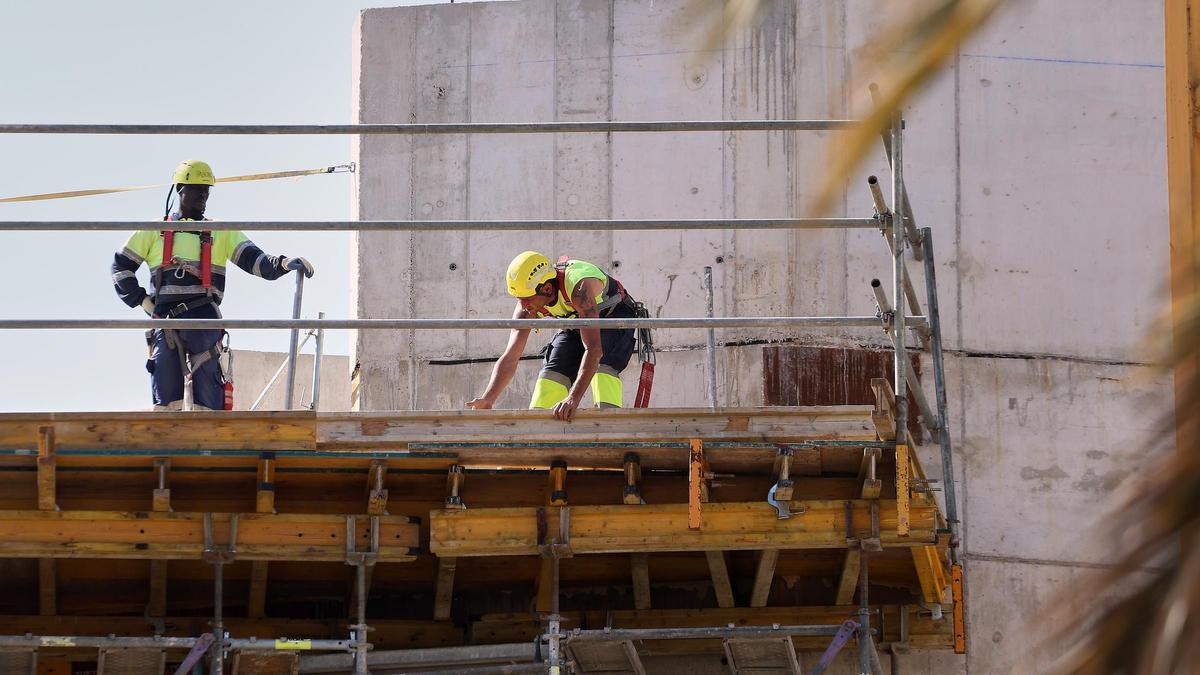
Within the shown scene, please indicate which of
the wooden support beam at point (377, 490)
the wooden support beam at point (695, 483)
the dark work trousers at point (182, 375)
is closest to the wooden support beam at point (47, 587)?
the dark work trousers at point (182, 375)

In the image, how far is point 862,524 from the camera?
26.9 ft

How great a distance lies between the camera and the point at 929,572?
8.77 m

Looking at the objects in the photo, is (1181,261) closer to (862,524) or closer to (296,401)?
(862,524)

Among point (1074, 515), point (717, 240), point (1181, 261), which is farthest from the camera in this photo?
point (717, 240)

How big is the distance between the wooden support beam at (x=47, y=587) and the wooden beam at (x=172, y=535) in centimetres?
88

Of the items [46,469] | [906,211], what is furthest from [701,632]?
[46,469]

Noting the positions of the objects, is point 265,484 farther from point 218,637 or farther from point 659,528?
point 659,528

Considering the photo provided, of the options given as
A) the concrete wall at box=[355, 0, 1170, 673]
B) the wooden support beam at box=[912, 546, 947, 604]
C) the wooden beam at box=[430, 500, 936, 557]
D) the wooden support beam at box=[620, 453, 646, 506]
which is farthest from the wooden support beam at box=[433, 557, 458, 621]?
the concrete wall at box=[355, 0, 1170, 673]

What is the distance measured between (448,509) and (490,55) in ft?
15.5

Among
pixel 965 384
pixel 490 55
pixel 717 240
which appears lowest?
pixel 965 384

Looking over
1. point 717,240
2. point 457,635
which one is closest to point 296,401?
point 717,240

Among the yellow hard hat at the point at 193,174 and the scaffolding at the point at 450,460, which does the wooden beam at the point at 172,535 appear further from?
the yellow hard hat at the point at 193,174

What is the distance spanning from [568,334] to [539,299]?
1.93 feet

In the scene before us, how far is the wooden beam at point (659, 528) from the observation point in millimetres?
8180
